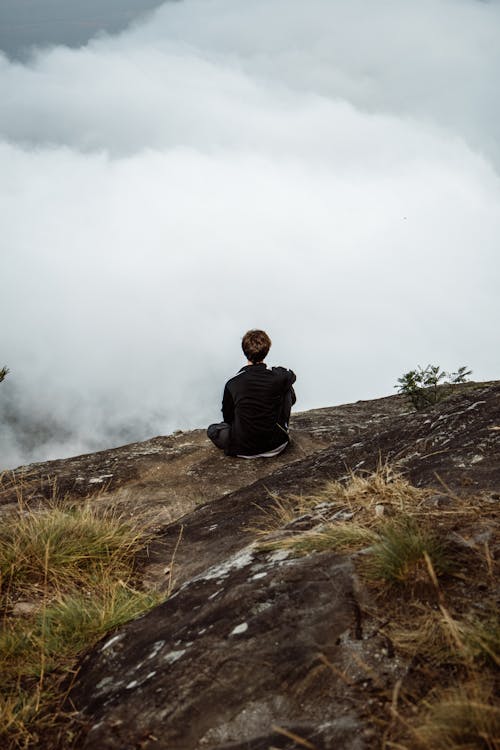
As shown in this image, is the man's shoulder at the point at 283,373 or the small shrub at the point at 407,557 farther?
the man's shoulder at the point at 283,373

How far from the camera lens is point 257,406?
8.88 meters

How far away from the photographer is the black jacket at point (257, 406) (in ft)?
28.8

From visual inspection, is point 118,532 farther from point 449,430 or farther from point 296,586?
point 449,430

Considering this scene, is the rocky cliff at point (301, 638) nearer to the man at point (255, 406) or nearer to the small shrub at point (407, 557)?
the small shrub at point (407, 557)

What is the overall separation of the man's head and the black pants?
74 cm

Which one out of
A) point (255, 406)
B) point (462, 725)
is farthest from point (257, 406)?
point (462, 725)

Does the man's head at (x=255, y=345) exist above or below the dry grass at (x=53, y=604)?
above

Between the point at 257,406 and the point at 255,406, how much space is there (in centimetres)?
3

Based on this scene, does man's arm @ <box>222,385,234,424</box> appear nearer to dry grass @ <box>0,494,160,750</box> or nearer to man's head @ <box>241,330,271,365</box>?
man's head @ <box>241,330,271,365</box>

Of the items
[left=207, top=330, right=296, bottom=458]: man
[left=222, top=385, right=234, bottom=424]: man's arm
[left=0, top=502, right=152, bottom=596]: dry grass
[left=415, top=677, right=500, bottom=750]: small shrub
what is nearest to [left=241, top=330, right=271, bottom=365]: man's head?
[left=207, top=330, right=296, bottom=458]: man

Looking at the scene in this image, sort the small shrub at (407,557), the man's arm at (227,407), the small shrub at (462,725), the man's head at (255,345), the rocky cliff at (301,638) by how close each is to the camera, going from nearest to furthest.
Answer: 1. the small shrub at (462,725)
2. the rocky cliff at (301,638)
3. the small shrub at (407,557)
4. the man's head at (255,345)
5. the man's arm at (227,407)

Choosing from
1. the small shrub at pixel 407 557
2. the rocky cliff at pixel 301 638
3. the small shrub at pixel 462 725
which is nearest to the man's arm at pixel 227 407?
the rocky cliff at pixel 301 638

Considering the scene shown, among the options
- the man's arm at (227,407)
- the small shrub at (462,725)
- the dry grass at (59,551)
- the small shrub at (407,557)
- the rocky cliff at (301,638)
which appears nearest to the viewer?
the small shrub at (462,725)

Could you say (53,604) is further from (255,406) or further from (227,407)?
(227,407)
